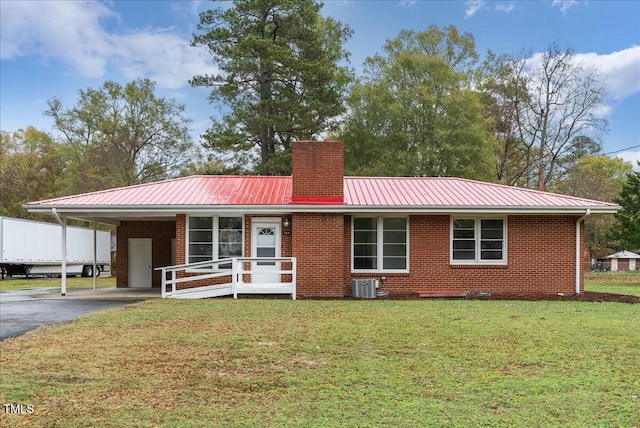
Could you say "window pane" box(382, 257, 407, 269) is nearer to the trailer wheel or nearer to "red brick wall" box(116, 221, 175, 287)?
"red brick wall" box(116, 221, 175, 287)

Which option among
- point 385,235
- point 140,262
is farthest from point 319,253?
point 140,262

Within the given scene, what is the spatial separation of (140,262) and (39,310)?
7586mm

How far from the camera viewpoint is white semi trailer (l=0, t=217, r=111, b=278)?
2848cm

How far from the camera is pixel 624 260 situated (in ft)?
180

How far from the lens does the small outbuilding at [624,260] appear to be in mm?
53906

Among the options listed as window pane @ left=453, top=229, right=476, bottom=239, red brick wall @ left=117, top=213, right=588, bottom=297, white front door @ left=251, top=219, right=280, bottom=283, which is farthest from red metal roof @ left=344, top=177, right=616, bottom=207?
white front door @ left=251, top=219, right=280, bottom=283

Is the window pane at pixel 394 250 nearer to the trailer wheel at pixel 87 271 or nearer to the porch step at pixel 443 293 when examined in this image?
the porch step at pixel 443 293

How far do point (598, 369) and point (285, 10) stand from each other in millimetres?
30169

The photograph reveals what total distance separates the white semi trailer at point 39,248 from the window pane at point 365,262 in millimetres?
15375

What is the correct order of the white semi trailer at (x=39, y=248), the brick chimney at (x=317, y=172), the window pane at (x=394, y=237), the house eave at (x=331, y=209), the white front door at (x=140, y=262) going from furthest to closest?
the white semi trailer at (x=39, y=248), the white front door at (x=140, y=262), the window pane at (x=394, y=237), the brick chimney at (x=317, y=172), the house eave at (x=331, y=209)

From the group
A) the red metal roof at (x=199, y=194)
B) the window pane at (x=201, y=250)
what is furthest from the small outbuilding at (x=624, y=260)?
the window pane at (x=201, y=250)

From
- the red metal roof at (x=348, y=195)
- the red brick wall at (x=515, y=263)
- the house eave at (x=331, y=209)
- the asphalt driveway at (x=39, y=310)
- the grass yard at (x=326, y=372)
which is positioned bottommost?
the asphalt driveway at (x=39, y=310)

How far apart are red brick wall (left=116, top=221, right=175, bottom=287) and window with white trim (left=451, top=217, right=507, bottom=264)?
1034 centimetres

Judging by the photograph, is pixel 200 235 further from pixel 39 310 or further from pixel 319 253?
pixel 39 310
